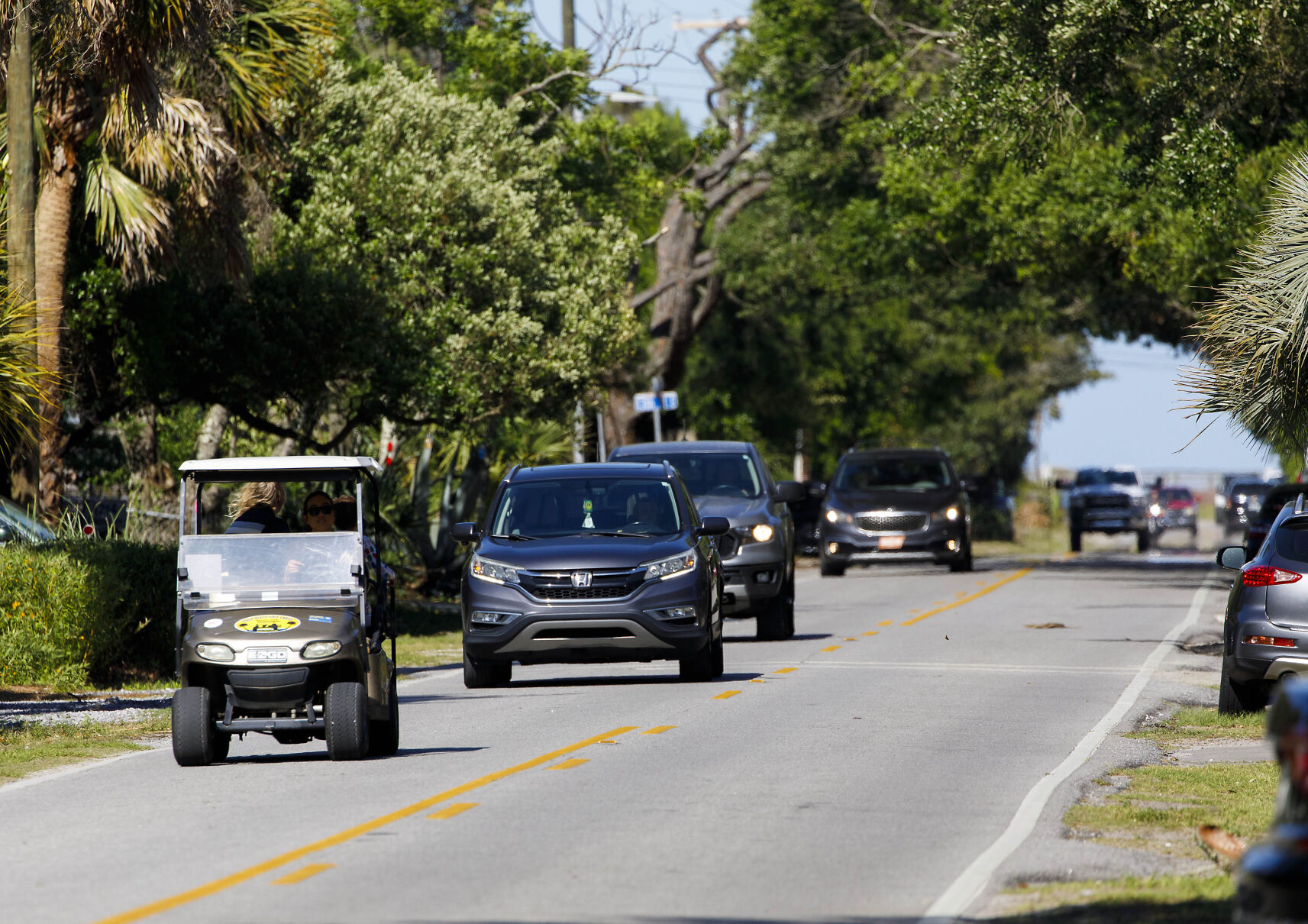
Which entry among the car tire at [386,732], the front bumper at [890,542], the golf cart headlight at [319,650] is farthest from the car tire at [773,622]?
the front bumper at [890,542]

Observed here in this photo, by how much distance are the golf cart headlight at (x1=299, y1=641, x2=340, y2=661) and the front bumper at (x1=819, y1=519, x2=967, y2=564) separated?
2266 cm

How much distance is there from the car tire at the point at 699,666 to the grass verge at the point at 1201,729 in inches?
A: 150

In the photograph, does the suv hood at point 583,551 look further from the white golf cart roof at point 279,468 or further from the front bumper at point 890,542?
the front bumper at point 890,542

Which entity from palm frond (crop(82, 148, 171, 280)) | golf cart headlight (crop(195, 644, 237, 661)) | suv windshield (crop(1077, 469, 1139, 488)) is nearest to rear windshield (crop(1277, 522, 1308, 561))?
golf cart headlight (crop(195, 644, 237, 661))

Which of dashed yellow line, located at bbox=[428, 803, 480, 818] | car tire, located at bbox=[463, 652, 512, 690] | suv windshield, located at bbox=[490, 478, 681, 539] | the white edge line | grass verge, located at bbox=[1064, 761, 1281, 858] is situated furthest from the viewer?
suv windshield, located at bbox=[490, 478, 681, 539]

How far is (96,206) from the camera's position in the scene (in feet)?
65.5

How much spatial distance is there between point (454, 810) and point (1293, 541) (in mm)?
6352

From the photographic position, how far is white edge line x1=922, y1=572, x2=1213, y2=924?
765 cm

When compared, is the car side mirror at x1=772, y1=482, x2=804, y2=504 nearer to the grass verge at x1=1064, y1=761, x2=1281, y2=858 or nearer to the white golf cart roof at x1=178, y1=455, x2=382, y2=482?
the white golf cart roof at x1=178, y1=455, x2=382, y2=482

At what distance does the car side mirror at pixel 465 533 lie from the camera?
16.2 m

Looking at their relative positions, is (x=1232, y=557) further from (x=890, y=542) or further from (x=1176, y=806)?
(x=890, y=542)

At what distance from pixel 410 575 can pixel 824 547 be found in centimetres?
869

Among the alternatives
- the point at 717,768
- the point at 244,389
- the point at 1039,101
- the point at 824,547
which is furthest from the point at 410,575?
the point at 717,768

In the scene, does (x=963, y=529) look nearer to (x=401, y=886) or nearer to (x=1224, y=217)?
(x=1224, y=217)
